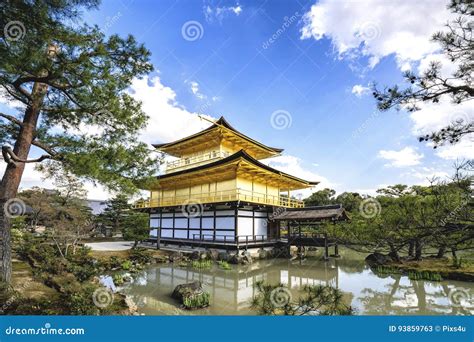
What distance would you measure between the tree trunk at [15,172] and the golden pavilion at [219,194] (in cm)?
1113

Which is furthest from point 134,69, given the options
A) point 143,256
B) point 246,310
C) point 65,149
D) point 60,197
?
point 60,197

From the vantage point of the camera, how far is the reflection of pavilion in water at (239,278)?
891 centimetres

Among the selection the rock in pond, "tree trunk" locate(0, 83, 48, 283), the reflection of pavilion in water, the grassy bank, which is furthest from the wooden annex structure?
"tree trunk" locate(0, 83, 48, 283)

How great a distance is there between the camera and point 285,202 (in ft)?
69.8

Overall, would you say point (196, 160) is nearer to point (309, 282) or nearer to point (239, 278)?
point (239, 278)

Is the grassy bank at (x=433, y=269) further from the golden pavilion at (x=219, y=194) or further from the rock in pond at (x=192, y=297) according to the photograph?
the rock in pond at (x=192, y=297)

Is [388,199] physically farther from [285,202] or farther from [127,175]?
[127,175]

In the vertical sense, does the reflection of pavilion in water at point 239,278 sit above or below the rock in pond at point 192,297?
below

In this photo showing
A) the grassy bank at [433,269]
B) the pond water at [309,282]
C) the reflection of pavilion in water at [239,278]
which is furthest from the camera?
the grassy bank at [433,269]

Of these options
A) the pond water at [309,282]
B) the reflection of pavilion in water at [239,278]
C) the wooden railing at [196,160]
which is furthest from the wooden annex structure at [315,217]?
the wooden railing at [196,160]

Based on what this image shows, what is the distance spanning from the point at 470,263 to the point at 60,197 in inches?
1219

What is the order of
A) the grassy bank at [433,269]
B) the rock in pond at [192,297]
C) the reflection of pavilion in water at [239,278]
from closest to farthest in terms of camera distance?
the rock in pond at [192,297], the reflection of pavilion in water at [239,278], the grassy bank at [433,269]

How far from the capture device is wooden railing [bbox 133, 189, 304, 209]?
58.6ft

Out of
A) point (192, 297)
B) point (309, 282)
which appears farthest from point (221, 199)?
point (192, 297)
